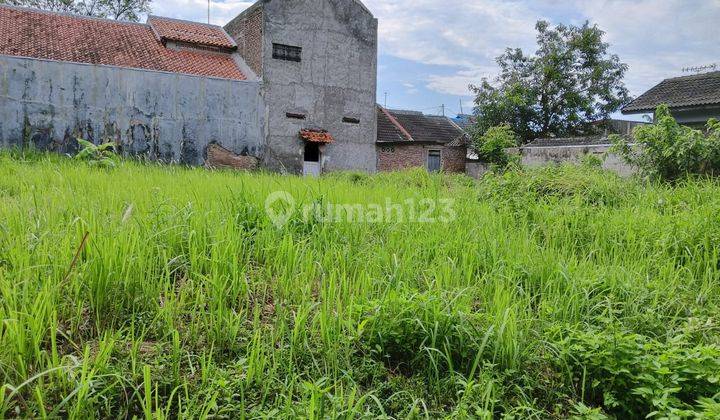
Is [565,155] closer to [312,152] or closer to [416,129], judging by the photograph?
[312,152]

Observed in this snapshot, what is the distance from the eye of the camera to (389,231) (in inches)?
154

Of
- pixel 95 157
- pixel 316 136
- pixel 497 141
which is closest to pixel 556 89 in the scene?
pixel 497 141

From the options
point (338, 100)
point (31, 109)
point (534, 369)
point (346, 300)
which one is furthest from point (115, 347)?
point (338, 100)

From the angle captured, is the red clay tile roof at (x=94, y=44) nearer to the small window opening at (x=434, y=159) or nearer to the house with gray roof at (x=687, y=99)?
the small window opening at (x=434, y=159)

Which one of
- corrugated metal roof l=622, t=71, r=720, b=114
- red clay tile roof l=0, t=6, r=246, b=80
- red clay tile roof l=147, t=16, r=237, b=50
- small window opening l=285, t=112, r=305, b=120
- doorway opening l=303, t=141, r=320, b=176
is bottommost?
doorway opening l=303, t=141, r=320, b=176

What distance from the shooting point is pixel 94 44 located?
14.8m

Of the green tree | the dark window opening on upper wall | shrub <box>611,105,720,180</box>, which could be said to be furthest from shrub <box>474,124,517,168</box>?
shrub <box>611,105,720,180</box>

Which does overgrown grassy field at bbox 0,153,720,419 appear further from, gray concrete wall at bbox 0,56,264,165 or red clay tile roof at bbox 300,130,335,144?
red clay tile roof at bbox 300,130,335,144

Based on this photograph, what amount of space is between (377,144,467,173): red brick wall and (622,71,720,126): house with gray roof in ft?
29.6

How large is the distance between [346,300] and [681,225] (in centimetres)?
347

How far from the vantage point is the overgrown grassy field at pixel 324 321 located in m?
1.80

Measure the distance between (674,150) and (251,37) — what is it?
15.1m

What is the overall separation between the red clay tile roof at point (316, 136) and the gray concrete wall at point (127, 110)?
2.55 m

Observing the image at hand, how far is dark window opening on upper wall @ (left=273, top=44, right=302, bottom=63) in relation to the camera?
56.8ft
